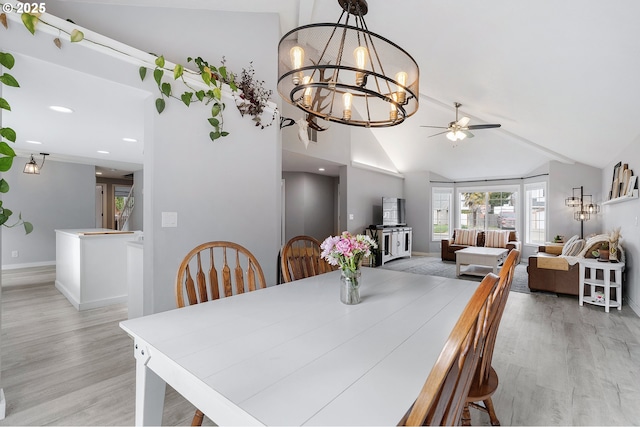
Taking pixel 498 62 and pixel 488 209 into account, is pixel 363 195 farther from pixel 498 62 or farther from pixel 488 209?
pixel 498 62

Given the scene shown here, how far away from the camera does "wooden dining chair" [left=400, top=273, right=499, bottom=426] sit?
0.58 meters

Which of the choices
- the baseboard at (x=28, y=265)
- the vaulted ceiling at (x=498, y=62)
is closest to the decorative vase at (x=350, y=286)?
the vaulted ceiling at (x=498, y=62)

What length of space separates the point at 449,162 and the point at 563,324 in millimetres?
5337

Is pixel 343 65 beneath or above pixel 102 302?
above

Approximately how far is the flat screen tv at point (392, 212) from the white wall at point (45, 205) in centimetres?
693

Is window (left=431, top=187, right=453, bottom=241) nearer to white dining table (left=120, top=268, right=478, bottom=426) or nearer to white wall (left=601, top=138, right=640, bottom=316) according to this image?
white wall (left=601, top=138, right=640, bottom=316)

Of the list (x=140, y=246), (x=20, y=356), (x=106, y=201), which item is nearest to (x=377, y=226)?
(x=140, y=246)

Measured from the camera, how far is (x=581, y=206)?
641 cm

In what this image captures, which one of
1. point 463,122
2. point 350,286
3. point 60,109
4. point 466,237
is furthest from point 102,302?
point 466,237

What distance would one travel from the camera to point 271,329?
1175 mm

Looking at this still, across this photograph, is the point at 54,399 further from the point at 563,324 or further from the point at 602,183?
the point at 602,183

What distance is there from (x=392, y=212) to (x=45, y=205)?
25.9 feet

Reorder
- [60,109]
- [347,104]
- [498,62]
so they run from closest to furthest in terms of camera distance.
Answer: [347,104], [60,109], [498,62]

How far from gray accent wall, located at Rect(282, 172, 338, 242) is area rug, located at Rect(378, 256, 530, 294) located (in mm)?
2013
